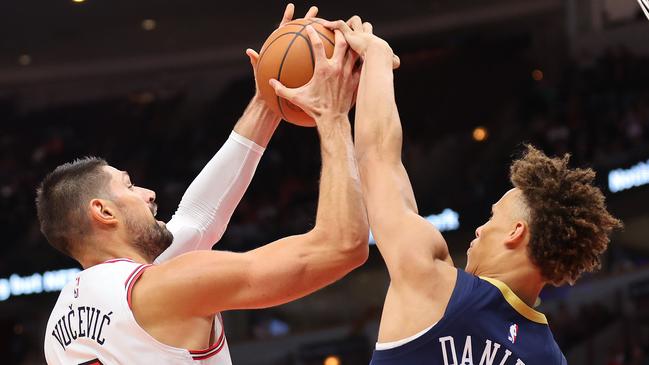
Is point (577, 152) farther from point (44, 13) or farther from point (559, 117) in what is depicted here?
point (44, 13)

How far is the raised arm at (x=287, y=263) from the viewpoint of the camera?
2316 millimetres

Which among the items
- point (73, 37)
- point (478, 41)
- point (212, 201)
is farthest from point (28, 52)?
point (212, 201)

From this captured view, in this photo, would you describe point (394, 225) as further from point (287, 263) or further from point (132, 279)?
point (132, 279)

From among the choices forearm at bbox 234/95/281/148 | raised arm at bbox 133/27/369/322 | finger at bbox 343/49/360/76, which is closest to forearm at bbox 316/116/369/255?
raised arm at bbox 133/27/369/322

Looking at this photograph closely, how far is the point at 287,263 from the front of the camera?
2.32 metres

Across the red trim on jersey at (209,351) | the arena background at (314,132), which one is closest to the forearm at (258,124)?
the red trim on jersey at (209,351)

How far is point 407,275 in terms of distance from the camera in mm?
2146

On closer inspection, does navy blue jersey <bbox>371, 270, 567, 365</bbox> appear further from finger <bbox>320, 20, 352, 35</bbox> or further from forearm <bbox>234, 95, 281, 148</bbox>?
forearm <bbox>234, 95, 281, 148</bbox>

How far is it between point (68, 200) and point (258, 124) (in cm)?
73

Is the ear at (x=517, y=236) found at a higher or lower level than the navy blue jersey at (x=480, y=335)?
higher

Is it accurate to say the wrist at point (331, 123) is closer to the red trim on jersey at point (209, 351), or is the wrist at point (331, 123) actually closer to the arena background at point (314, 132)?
the red trim on jersey at point (209, 351)

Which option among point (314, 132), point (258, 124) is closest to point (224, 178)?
point (258, 124)

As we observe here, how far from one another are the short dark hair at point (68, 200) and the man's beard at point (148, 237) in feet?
0.44

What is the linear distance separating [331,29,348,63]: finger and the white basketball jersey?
0.77m
